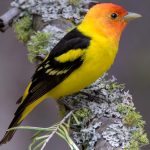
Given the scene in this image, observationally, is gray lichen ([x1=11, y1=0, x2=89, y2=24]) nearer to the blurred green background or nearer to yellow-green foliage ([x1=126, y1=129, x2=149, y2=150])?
yellow-green foliage ([x1=126, y1=129, x2=149, y2=150])

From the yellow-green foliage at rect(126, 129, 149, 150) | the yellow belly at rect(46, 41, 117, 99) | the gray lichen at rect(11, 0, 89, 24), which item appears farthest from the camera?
the gray lichen at rect(11, 0, 89, 24)

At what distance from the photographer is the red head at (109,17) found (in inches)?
148

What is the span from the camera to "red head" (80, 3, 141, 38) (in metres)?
3.76

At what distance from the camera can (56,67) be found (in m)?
3.67

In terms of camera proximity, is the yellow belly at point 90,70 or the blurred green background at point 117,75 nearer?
the yellow belly at point 90,70

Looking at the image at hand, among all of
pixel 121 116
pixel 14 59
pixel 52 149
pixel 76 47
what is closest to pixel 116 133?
pixel 121 116

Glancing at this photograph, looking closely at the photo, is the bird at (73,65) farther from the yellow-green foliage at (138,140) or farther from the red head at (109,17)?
the yellow-green foliage at (138,140)

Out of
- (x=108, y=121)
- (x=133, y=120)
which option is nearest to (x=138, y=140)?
(x=133, y=120)

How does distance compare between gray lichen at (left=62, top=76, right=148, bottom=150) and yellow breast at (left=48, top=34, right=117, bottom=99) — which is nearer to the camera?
gray lichen at (left=62, top=76, right=148, bottom=150)

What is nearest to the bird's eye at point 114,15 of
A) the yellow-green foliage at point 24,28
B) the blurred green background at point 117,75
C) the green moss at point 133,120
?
the yellow-green foliage at point 24,28

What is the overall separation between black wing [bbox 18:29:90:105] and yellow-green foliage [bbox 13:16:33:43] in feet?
1.38

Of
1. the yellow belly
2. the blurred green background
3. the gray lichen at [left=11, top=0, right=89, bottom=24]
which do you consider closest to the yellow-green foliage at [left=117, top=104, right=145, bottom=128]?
the yellow belly

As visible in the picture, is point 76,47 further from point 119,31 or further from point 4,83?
point 4,83

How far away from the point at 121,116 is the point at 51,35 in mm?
966
